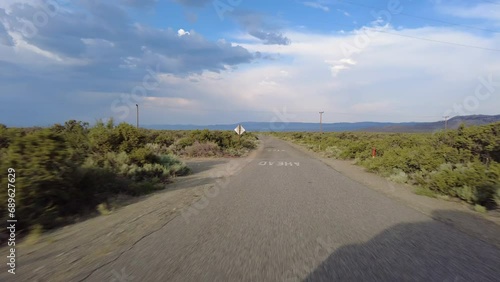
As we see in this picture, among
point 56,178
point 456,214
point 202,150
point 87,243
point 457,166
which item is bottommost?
point 202,150

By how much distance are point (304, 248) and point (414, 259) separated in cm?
159

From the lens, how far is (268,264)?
192 inches

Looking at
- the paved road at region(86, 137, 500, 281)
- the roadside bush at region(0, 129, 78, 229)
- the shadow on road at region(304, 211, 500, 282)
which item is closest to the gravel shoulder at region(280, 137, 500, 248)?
the paved road at region(86, 137, 500, 281)

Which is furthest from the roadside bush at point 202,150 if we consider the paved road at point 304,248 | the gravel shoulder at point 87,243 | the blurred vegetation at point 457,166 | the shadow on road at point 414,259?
the shadow on road at point 414,259

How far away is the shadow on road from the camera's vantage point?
14.8 ft

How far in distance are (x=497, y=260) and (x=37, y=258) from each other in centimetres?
669

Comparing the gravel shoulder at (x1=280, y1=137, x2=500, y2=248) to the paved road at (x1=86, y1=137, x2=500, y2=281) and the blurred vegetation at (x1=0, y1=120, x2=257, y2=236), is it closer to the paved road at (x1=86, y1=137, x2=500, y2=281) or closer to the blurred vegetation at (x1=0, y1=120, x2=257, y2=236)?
the paved road at (x1=86, y1=137, x2=500, y2=281)

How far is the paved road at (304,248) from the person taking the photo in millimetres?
4547

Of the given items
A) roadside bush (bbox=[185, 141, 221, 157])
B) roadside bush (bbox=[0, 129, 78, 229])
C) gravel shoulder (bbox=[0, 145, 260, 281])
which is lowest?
roadside bush (bbox=[185, 141, 221, 157])

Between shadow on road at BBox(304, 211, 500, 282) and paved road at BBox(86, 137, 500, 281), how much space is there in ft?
0.04

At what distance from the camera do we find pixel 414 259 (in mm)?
5180

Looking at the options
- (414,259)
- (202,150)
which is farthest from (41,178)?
(202,150)

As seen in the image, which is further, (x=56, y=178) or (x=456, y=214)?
(x=456, y=214)

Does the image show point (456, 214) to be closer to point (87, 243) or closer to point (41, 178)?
point (87, 243)
